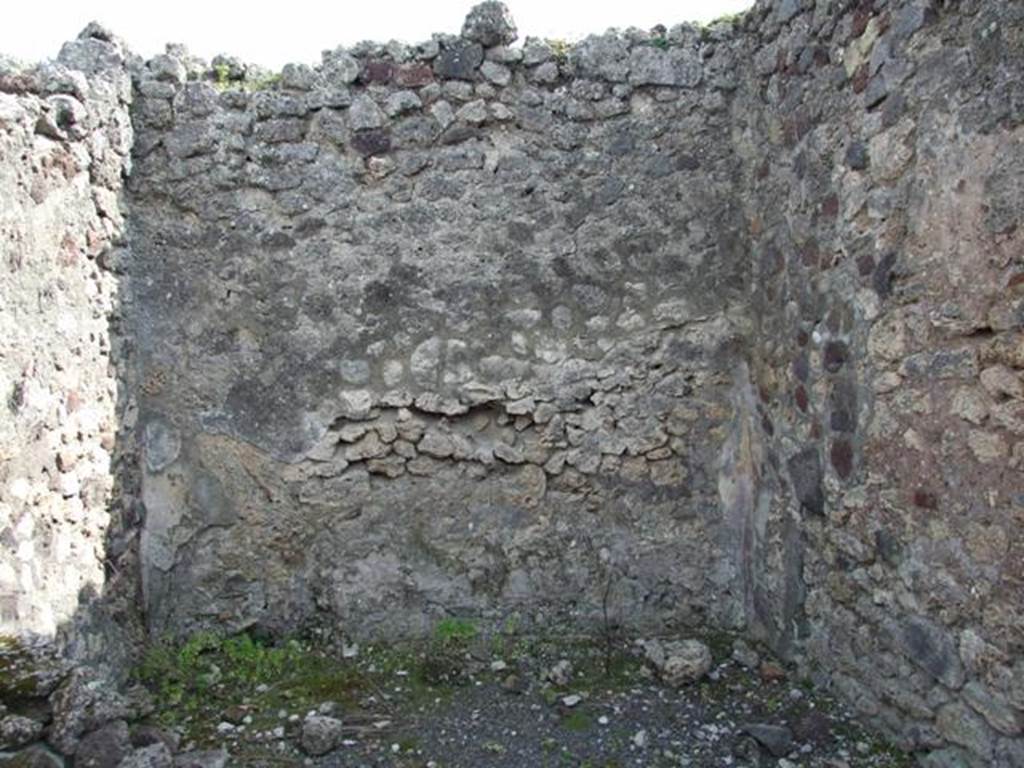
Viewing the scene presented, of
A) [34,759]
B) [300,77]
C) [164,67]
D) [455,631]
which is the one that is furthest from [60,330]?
[455,631]

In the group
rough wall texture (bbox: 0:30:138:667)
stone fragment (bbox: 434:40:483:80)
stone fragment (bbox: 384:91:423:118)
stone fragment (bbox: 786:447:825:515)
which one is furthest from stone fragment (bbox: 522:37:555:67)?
stone fragment (bbox: 786:447:825:515)

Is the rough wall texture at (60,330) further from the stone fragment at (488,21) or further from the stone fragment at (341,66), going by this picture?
the stone fragment at (488,21)

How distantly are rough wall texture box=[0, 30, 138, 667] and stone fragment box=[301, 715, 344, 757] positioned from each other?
33.7 inches

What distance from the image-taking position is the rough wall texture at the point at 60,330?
284 centimetres

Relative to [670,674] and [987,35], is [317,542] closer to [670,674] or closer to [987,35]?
[670,674]

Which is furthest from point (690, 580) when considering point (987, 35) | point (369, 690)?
point (987, 35)

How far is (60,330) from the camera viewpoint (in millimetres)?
3174

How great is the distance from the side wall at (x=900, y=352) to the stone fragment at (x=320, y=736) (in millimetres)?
1800

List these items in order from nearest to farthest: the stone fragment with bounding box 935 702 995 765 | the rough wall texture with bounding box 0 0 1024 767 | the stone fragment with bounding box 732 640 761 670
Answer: the stone fragment with bounding box 935 702 995 765
the stone fragment with bounding box 732 640 761 670
the rough wall texture with bounding box 0 0 1024 767

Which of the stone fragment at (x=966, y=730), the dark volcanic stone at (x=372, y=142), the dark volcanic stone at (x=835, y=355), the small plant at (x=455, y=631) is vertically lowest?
the stone fragment at (x=966, y=730)

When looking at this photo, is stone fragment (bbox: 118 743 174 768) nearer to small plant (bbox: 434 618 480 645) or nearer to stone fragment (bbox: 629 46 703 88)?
small plant (bbox: 434 618 480 645)

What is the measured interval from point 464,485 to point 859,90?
85.6 inches

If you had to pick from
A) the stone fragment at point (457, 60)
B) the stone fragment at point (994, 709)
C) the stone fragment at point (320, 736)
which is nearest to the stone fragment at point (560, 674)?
the stone fragment at point (320, 736)

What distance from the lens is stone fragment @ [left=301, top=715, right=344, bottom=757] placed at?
10.1 ft
